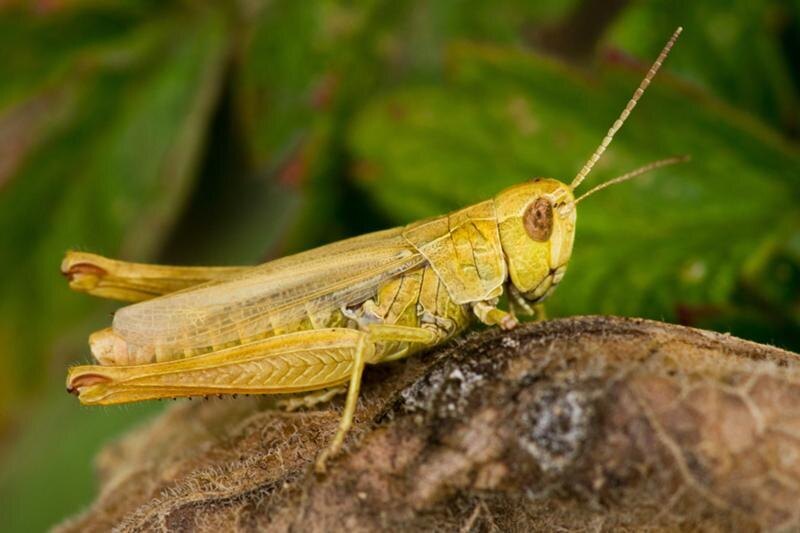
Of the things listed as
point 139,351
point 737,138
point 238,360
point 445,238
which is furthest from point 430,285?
point 737,138

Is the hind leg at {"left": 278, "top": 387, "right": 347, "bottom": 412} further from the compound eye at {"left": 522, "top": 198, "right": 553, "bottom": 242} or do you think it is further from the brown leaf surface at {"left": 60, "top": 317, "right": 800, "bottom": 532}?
the compound eye at {"left": 522, "top": 198, "right": 553, "bottom": 242}

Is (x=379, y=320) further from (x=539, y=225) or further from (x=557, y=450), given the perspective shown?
(x=557, y=450)

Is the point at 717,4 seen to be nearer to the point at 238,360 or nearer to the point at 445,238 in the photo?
the point at 445,238

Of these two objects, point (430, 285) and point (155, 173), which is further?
point (155, 173)

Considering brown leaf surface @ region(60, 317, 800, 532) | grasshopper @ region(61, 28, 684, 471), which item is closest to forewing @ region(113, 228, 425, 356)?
grasshopper @ region(61, 28, 684, 471)

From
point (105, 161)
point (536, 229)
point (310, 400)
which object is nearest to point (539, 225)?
point (536, 229)

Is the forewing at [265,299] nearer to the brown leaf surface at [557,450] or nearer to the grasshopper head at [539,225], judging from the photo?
the grasshopper head at [539,225]
